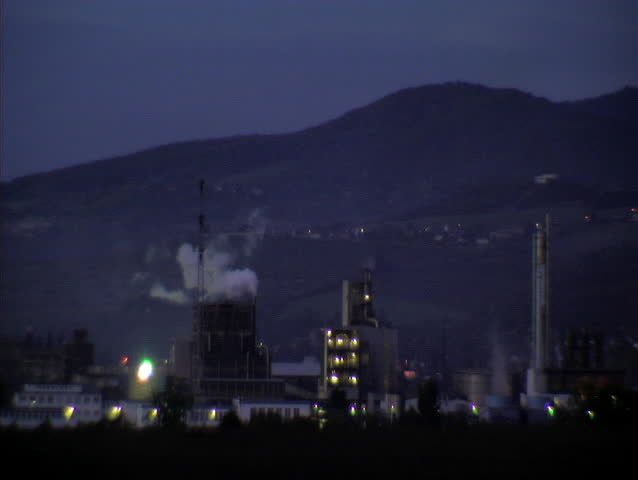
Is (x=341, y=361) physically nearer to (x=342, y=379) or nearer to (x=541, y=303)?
(x=342, y=379)

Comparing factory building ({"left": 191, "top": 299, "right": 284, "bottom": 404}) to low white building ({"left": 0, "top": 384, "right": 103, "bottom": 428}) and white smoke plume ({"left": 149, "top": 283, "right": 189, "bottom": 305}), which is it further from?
white smoke plume ({"left": 149, "top": 283, "right": 189, "bottom": 305})

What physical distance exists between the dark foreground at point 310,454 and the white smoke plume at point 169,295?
79.2 meters

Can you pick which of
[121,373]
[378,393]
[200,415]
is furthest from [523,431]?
[121,373]

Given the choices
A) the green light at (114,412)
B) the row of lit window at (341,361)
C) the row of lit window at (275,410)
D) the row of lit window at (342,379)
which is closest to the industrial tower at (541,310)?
the row of lit window at (342,379)

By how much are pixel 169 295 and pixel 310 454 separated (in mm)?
94129

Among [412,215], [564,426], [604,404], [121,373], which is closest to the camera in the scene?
[564,426]

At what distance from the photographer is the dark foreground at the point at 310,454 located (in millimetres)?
31734

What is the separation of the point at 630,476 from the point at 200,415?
95.1 feet

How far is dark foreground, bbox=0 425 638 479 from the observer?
31734 mm

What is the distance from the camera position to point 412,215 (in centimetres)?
19988

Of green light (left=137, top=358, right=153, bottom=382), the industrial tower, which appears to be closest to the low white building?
green light (left=137, top=358, right=153, bottom=382)

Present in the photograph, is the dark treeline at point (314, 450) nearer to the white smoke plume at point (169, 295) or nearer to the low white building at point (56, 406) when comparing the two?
the low white building at point (56, 406)

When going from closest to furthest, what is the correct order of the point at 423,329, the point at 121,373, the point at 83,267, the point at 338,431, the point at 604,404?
the point at 338,431
the point at 604,404
the point at 121,373
the point at 423,329
the point at 83,267

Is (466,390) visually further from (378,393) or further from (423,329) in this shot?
(423,329)
